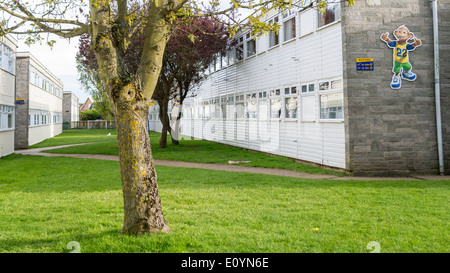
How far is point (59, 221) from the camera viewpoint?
5996 mm

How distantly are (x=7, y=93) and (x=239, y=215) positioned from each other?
669 inches

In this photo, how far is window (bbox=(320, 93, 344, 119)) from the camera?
39.4ft

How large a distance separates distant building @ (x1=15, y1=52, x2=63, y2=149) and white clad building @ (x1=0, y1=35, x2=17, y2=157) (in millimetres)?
2371

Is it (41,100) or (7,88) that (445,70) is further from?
(41,100)

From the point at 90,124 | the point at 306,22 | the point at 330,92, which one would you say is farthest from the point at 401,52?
the point at 90,124

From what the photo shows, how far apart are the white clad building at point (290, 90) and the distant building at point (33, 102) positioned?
11830 millimetres

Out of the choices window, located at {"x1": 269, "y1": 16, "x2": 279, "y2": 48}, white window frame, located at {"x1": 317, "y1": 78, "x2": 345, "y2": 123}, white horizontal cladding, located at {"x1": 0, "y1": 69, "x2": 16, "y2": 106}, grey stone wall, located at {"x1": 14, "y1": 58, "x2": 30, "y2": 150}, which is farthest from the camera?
grey stone wall, located at {"x1": 14, "y1": 58, "x2": 30, "y2": 150}

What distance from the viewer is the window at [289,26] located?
1526cm

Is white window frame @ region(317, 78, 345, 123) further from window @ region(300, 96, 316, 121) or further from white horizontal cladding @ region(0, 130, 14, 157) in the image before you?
white horizontal cladding @ region(0, 130, 14, 157)

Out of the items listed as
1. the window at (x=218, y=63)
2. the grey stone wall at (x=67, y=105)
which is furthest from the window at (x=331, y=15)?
the grey stone wall at (x=67, y=105)

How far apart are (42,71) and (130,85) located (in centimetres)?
3098

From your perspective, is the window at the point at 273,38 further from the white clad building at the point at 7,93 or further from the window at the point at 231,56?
the white clad building at the point at 7,93

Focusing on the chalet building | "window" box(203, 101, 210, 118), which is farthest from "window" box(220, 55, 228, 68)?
the chalet building

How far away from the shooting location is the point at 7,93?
19.0 m
